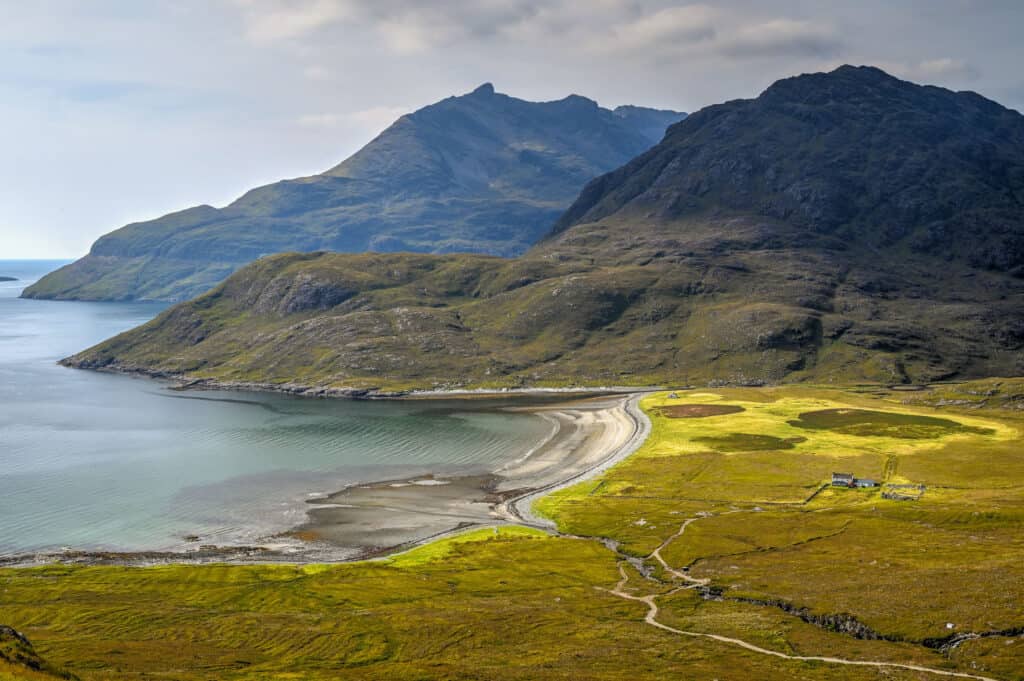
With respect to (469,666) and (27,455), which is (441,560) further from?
(27,455)

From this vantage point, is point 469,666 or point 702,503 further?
point 702,503

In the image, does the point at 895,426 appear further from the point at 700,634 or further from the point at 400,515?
the point at 700,634

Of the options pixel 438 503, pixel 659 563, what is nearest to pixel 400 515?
pixel 438 503

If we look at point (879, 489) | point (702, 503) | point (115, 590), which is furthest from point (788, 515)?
point (115, 590)

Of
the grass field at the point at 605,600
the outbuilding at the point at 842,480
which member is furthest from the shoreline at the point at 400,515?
the outbuilding at the point at 842,480

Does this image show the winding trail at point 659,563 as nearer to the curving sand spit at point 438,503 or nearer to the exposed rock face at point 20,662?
the curving sand spit at point 438,503
